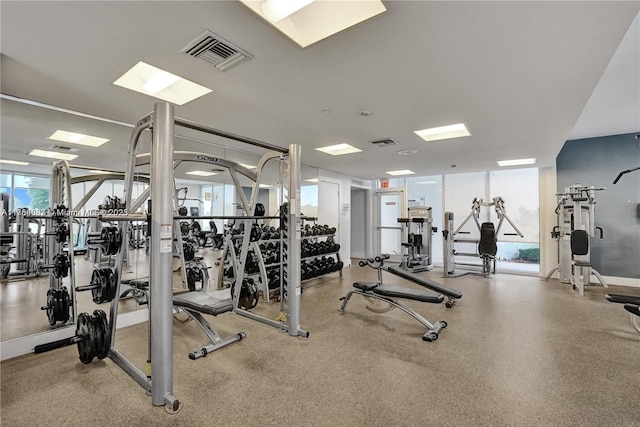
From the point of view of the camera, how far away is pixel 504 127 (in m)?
3.83

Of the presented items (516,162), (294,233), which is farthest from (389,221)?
(294,233)

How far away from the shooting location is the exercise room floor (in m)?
1.82

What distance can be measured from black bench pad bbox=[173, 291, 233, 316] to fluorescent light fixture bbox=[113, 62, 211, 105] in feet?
6.38

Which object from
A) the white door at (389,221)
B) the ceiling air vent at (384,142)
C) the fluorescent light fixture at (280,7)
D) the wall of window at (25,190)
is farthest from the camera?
the white door at (389,221)

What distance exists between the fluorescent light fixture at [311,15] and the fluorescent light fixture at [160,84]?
123 centimetres

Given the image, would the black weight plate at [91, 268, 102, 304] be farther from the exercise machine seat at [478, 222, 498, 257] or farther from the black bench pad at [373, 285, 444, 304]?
the exercise machine seat at [478, 222, 498, 257]

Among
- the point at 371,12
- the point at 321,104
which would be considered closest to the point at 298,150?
the point at 321,104

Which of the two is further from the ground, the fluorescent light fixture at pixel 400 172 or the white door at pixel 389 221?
the fluorescent light fixture at pixel 400 172

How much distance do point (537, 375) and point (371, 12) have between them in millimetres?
2807

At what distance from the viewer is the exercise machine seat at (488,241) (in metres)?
6.22

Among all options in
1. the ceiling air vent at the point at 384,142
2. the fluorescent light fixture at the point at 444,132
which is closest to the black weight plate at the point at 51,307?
the ceiling air vent at the point at 384,142

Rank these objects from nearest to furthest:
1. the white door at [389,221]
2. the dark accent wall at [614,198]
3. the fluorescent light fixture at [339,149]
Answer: the fluorescent light fixture at [339,149]
the dark accent wall at [614,198]
the white door at [389,221]

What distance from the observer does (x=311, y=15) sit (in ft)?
A: 6.15

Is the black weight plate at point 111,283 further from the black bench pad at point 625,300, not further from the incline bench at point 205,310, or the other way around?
the black bench pad at point 625,300
